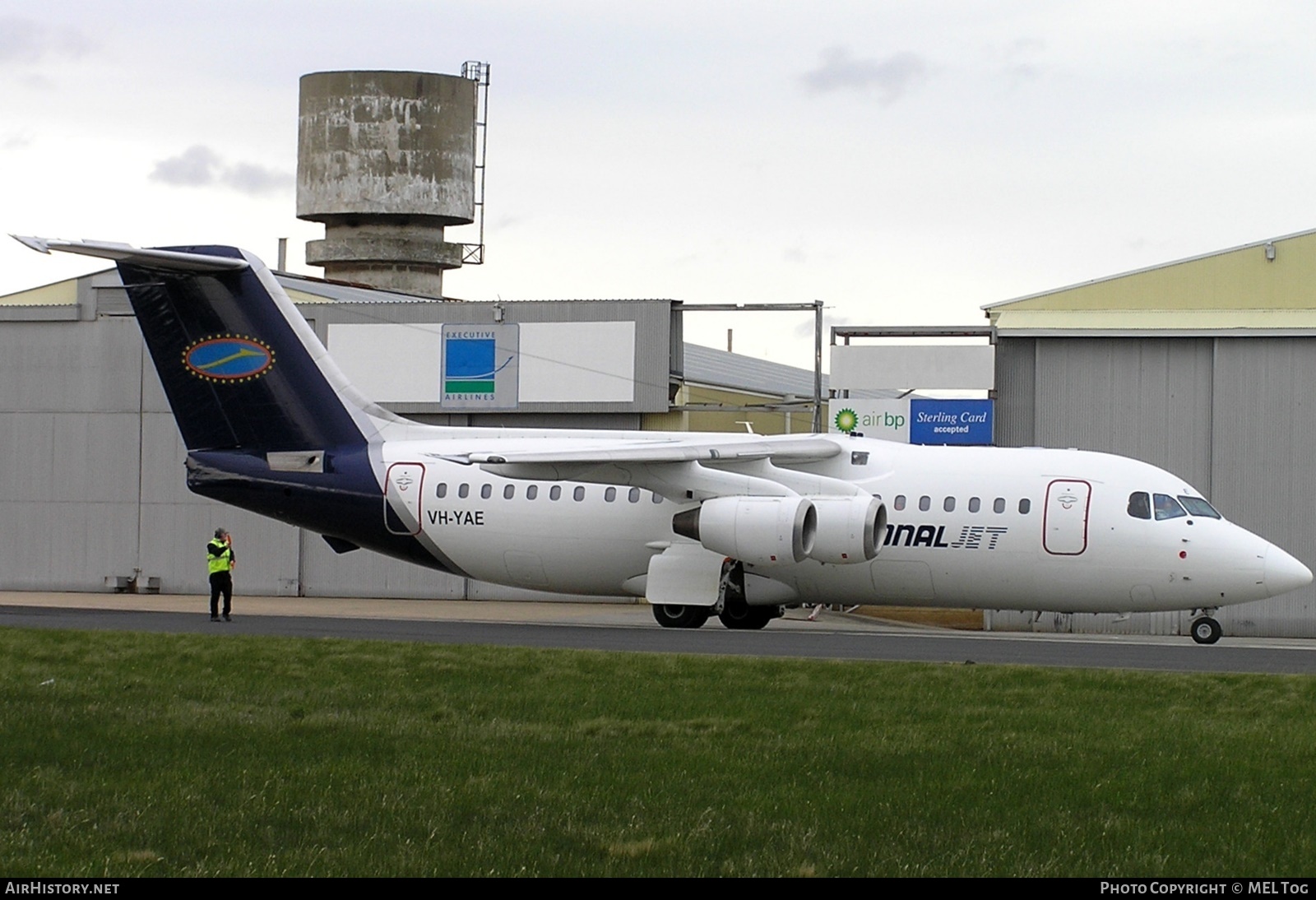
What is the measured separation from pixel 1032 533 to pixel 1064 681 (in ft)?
25.0

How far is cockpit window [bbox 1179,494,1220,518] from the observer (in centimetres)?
2362

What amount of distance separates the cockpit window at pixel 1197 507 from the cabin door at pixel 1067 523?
1.39 m

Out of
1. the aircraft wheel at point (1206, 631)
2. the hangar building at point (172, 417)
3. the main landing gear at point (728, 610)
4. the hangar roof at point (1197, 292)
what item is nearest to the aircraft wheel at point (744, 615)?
the main landing gear at point (728, 610)

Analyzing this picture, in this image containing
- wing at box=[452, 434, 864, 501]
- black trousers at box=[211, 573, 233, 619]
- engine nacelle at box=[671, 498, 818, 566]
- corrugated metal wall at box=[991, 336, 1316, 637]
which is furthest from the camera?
corrugated metal wall at box=[991, 336, 1316, 637]

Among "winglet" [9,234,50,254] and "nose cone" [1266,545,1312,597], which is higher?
"winglet" [9,234,50,254]

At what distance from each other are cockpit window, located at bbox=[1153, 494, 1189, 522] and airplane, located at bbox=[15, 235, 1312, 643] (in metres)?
0.03

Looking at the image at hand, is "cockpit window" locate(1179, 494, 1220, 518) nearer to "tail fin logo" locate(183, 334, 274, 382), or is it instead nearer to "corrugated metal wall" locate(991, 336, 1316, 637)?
"corrugated metal wall" locate(991, 336, 1316, 637)

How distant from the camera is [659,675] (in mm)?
16406

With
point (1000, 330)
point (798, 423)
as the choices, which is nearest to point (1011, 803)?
point (1000, 330)

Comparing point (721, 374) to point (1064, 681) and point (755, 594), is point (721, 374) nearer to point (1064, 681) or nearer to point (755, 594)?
point (755, 594)

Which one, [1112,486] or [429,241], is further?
[429,241]

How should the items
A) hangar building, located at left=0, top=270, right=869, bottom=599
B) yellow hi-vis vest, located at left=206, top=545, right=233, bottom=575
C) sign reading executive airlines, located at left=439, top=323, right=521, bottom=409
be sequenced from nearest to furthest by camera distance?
1. yellow hi-vis vest, located at left=206, top=545, right=233, bottom=575
2. hangar building, located at left=0, top=270, right=869, bottom=599
3. sign reading executive airlines, located at left=439, top=323, right=521, bottom=409

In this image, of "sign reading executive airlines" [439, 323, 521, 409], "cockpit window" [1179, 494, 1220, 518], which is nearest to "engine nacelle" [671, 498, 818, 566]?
"cockpit window" [1179, 494, 1220, 518]

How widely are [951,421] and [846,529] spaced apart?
9.74 metres
